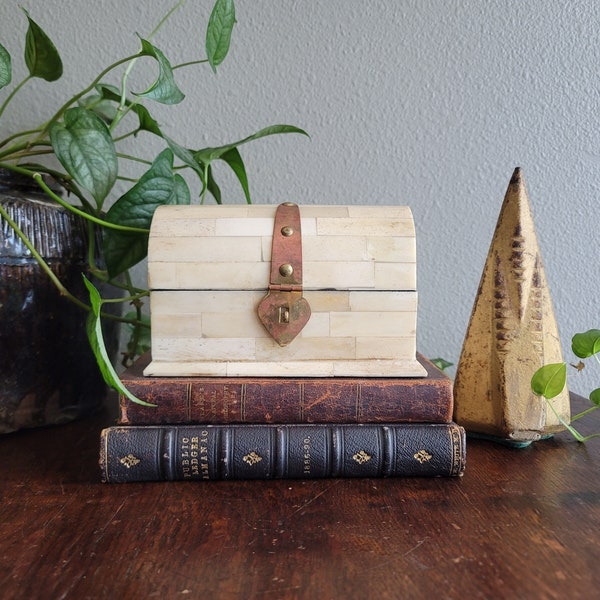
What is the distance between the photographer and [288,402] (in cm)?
72

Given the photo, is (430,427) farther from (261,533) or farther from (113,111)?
(113,111)

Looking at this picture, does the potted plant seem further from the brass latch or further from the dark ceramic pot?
the brass latch

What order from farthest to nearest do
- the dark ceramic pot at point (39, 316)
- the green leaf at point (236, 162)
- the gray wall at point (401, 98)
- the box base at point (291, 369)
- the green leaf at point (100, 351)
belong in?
the gray wall at point (401, 98) → the green leaf at point (236, 162) → the dark ceramic pot at point (39, 316) → the box base at point (291, 369) → the green leaf at point (100, 351)

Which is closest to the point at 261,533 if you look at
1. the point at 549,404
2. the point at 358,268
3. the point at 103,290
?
the point at 358,268

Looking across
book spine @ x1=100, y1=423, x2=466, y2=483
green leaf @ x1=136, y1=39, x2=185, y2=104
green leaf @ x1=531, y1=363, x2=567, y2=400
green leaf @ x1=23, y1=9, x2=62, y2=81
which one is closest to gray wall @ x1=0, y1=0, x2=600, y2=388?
green leaf @ x1=23, y1=9, x2=62, y2=81

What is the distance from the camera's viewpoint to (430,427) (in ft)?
2.36

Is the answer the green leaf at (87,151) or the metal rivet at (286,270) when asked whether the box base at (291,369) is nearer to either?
the metal rivet at (286,270)

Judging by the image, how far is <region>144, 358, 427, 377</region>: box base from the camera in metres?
0.74

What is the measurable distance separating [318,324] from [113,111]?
1.98ft

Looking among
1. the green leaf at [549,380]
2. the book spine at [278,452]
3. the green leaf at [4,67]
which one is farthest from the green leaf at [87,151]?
the green leaf at [549,380]

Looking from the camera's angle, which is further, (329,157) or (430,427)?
(329,157)

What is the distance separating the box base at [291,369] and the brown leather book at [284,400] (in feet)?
0.04

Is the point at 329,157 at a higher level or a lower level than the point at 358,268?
higher

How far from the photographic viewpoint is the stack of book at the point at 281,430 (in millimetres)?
691
